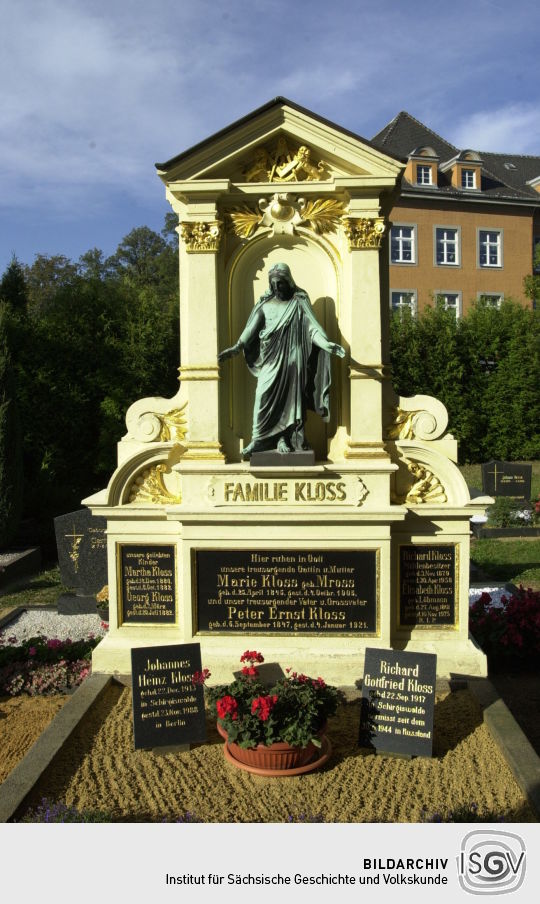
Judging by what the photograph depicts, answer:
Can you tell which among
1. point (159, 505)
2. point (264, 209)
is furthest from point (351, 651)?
point (264, 209)

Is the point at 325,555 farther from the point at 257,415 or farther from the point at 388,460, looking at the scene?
the point at 257,415

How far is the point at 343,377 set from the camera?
21.6 feet

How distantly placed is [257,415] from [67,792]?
3.46 meters

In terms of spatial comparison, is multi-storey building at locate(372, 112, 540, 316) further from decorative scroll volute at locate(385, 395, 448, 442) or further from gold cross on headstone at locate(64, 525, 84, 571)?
decorative scroll volute at locate(385, 395, 448, 442)

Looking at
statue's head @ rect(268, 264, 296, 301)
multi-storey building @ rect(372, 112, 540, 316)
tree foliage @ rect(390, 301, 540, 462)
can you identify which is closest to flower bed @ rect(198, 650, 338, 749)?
statue's head @ rect(268, 264, 296, 301)

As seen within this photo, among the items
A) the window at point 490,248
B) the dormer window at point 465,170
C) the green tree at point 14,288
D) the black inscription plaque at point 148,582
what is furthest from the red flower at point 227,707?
the dormer window at point 465,170

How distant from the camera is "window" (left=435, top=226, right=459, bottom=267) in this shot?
3203cm

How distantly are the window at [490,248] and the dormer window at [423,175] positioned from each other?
11.8 ft

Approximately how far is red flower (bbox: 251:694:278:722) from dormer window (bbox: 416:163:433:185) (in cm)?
3146

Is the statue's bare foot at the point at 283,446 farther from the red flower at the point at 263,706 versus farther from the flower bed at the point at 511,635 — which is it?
the flower bed at the point at 511,635

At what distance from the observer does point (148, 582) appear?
6.58 m

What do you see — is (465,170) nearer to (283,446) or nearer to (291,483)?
(283,446)

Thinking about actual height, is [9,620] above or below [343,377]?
below

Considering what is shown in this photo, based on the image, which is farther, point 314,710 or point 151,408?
point 151,408
